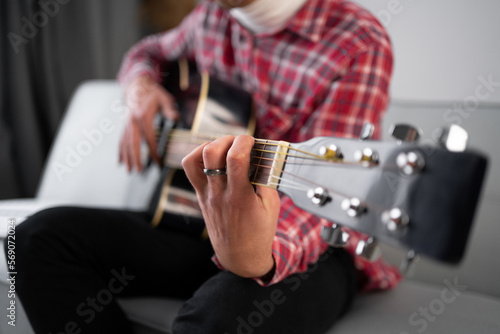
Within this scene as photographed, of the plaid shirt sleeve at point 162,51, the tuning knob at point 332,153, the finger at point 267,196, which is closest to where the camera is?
the tuning knob at point 332,153

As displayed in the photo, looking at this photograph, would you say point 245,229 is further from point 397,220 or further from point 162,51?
point 162,51

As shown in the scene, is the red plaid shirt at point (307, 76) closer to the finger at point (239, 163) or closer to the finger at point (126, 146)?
the finger at point (239, 163)

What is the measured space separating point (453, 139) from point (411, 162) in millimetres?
40

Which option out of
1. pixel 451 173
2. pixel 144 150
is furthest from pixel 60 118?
pixel 451 173

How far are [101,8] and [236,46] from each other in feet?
4.60

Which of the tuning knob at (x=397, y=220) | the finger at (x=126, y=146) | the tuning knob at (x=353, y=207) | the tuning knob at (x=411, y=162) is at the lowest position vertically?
the finger at (x=126, y=146)

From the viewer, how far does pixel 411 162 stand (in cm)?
37

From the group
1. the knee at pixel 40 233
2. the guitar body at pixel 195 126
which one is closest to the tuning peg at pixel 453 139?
the guitar body at pixel 195 126

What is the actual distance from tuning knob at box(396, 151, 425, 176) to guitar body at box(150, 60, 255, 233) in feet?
1.83

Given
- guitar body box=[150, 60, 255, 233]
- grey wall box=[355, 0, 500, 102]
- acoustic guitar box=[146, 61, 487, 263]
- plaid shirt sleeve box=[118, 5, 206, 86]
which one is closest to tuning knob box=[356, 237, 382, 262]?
acoustic guitar box=[146, 61, 487, 263]

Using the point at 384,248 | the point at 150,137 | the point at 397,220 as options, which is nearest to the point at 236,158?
the point at 397,220

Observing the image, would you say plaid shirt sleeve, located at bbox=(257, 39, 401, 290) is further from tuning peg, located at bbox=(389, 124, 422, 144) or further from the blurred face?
tuning peg, located at bbox=(389, 124, 422, 144)

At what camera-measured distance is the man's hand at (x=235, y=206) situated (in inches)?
21.5

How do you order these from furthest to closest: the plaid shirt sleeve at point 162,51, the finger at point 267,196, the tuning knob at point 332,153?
the plaid shirt sleeve at point 162,51
the finger at point 267,196
the tuning knob at point 332,153
